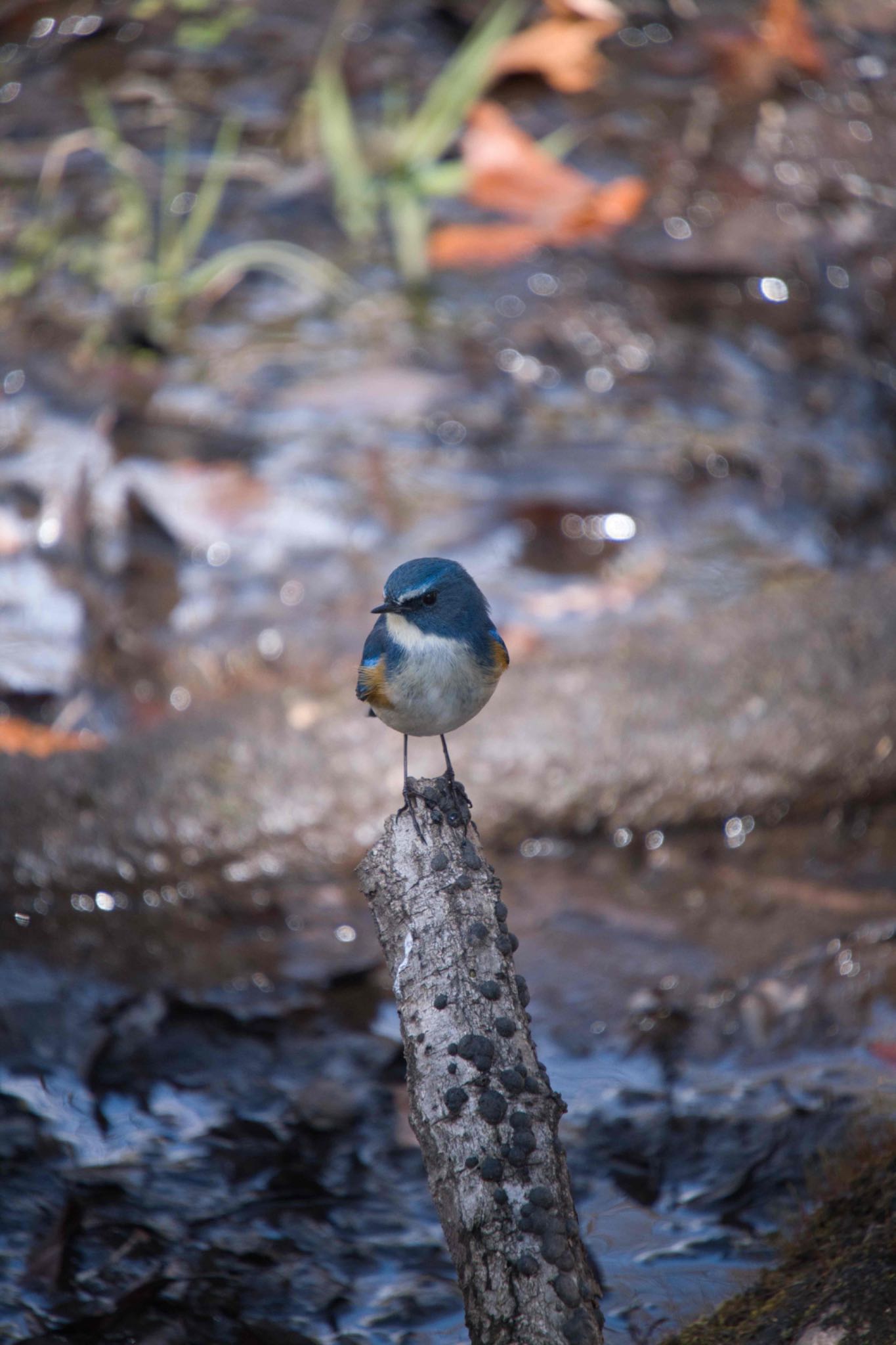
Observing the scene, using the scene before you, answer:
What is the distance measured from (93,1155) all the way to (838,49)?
7.96 m

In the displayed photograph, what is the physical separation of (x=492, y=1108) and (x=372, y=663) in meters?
1.18

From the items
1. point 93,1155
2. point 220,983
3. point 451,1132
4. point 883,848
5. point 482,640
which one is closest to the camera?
point 451,1132

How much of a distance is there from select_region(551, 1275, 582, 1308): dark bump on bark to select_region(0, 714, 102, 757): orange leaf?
12.2 ft

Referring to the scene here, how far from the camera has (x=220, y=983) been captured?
189 inches

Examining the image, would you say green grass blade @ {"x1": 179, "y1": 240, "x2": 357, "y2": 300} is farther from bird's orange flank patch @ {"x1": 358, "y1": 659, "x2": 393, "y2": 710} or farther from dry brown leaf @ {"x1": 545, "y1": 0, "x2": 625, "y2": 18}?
bird's orange flank patch @ {"x1": 358, "y1": 659, "x2": 393, "y2": 710}

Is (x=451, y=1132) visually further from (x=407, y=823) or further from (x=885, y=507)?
(x=885, y=507)

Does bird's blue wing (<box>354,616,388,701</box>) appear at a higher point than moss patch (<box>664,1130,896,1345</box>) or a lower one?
higher

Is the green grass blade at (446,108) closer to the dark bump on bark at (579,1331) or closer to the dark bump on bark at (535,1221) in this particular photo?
the dark bump on bark at (535,1221)

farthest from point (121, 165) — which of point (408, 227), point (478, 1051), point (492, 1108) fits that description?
point (492, 1108)

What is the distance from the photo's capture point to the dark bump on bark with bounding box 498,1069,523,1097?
251 cm

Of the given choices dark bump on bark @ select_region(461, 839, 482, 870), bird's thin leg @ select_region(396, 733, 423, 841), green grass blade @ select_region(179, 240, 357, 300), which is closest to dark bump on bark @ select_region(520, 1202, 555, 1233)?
dark bump on bark @ select_region(461, 839, 482, 870)

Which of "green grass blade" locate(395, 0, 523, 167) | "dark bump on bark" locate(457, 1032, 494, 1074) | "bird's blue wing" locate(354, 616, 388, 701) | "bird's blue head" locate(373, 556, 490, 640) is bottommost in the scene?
"dark bump on bark" locate(457, 1032, 494, 1074)

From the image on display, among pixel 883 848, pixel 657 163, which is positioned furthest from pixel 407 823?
pixel 657 163

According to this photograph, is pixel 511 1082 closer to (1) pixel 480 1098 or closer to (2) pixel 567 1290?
(1) pixel 480 1098
